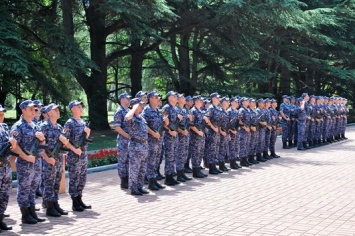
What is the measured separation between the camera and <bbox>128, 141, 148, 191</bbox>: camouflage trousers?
9078 millimetres

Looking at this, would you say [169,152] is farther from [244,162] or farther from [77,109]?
[244,162]

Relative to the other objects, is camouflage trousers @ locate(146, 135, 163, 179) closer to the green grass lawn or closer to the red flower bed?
the red flower bed

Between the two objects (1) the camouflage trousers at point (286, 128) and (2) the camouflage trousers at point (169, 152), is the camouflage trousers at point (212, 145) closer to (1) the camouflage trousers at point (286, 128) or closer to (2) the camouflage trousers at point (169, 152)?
(2) the camouflage trousers at point (169, 152)

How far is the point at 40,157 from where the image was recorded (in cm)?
736

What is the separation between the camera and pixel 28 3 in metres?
18.6

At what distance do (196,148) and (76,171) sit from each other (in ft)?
13.5

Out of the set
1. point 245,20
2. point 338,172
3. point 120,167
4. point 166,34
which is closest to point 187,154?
point 120,167

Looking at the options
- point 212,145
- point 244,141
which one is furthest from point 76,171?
point 244,141

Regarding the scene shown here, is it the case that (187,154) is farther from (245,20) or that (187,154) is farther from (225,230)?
(245,20)

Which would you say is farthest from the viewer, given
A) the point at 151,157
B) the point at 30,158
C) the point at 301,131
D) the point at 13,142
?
the point at 301,131

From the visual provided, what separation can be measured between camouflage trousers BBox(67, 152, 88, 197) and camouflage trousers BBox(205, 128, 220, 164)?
15.3 feet

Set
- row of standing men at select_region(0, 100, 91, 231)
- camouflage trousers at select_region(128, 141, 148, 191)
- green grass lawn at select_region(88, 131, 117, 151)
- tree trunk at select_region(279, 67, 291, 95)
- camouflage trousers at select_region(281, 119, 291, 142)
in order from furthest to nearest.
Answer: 1. tree trunk at select_region(279, 67, 291, 95)
2. camouflage trousers at select_region(281, 119, 291, 142)
3. green grass lawn at select_region(88, 131, 117, 151)
4. camouflage trousers at select_region(128, 141, 148, 191)
5. row of standing men at select_region(0, 100, 91, 231)

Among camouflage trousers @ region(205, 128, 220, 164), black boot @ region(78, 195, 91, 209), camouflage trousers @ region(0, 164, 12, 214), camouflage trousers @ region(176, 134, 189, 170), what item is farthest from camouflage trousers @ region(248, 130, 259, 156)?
camouflage trousers @ region(0, 164, 12, 214)

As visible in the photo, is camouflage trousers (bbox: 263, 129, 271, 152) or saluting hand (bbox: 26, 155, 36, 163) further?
camouflage trousers (bbox: 263, 129, 271, 152)
